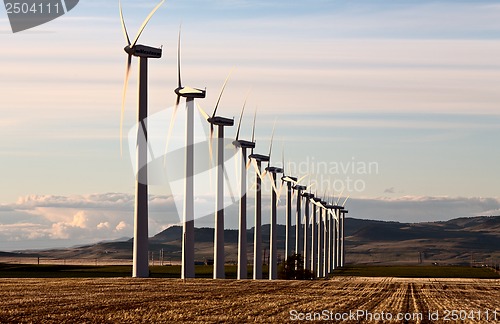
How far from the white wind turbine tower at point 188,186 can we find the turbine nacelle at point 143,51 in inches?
307

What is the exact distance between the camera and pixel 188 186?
123375 millimetres

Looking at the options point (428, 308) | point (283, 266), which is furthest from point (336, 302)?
point (283, 266)

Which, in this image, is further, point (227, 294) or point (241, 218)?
point (241, 218)

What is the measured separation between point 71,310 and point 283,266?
125m

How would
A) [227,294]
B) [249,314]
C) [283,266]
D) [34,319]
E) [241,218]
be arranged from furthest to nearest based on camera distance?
[283,266]
[241,218]
[227,294]
[249,314]
[34,319]

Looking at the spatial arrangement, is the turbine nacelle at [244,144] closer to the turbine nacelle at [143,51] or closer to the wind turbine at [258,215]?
the wind turbine at [258,215]

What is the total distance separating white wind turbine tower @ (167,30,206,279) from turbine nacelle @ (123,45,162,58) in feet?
25.6

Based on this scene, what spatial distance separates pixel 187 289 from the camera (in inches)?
3455

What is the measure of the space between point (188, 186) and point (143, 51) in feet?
62.7

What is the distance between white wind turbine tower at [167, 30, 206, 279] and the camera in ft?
396

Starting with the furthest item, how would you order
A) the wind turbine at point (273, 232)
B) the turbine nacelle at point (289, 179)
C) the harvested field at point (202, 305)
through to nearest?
the turbine nacelle at point (289, 179) < the wind turbine at point (273, 232) < the harvested field at point (202, 305)

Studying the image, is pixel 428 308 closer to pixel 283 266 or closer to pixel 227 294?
A: pixel 227 294

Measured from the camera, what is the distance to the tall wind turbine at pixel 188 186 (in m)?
121
